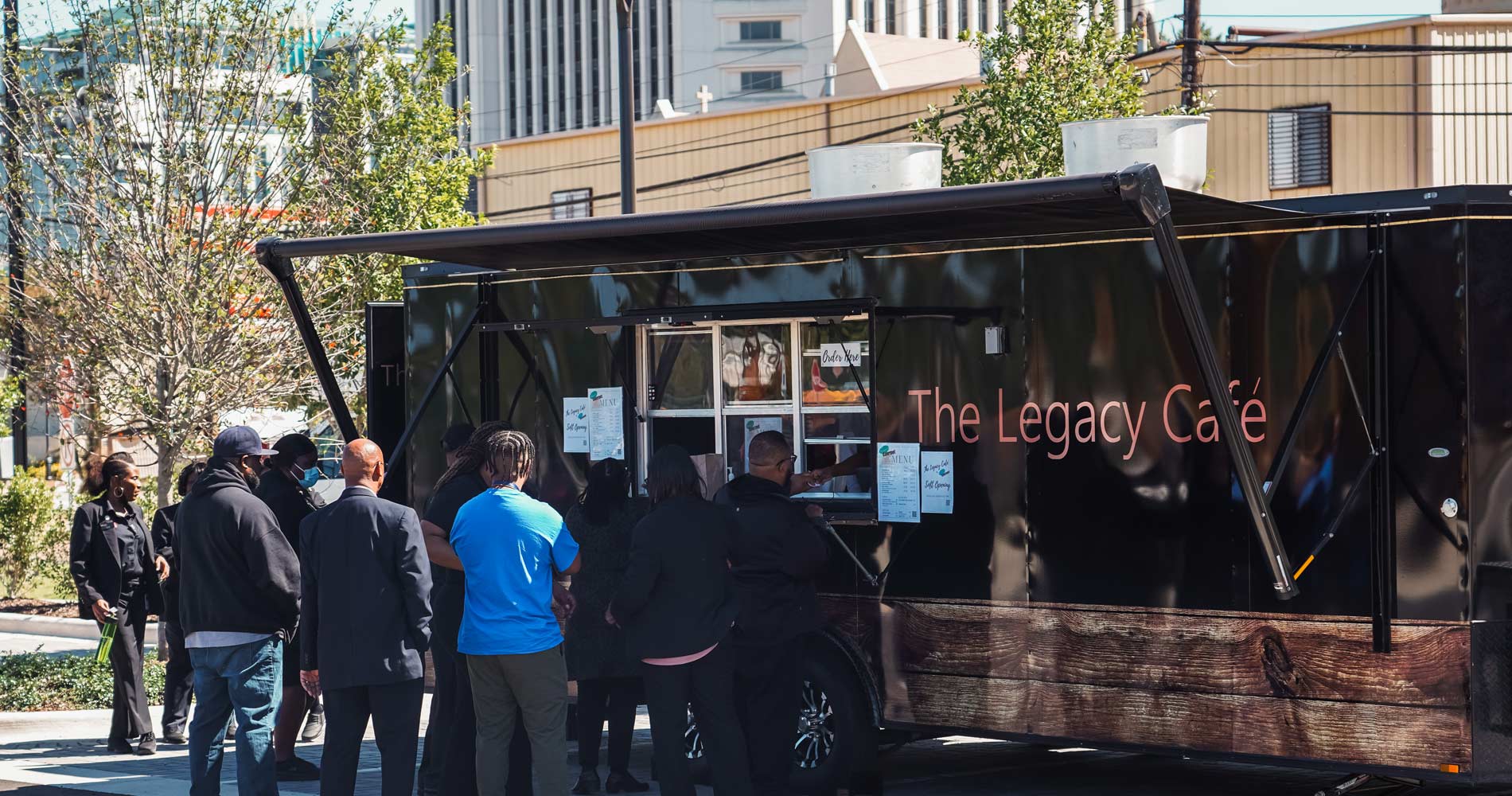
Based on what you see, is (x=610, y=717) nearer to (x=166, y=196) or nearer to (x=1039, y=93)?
(x=166, y=196)

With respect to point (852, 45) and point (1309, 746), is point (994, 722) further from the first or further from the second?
point (852, 45)

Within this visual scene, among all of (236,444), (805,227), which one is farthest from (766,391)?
(236,444)

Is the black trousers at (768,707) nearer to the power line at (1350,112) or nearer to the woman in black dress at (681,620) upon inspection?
the woman in black dress at (681,620)

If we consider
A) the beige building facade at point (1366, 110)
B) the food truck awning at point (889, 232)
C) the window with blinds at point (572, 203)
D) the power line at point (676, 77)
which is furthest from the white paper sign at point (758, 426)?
the power line at point (676, 77)

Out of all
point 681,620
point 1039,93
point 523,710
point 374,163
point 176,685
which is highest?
point 1039,93

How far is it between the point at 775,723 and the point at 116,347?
29.5 feet

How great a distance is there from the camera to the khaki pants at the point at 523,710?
7.29 meters

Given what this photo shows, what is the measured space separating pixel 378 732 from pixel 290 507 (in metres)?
2.29

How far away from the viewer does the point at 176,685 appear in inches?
411

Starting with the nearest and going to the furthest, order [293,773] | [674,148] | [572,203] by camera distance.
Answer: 1. [293,773]
2. [674,148]
3. [572,203]

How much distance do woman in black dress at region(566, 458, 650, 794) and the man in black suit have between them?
4.26 ft

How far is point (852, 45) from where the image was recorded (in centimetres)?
4481

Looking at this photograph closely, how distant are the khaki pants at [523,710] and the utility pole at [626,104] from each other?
7.91 meters

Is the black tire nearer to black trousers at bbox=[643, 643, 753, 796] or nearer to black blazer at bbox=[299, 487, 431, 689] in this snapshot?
black trousers at bbox=[643, 643, 753, 796]
